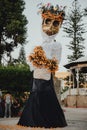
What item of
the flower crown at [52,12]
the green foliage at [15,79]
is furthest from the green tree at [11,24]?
the flower crown at [52,12]

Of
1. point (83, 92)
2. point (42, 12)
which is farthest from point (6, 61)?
point (42, 12)

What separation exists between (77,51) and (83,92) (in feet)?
45.2

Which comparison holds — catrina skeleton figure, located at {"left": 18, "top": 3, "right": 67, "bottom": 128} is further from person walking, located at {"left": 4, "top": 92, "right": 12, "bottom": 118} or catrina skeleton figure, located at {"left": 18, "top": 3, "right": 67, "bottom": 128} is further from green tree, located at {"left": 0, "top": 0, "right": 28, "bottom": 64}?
green tree, located at {"left": 0, "top": 0, "right": 28, "bottom": 64}

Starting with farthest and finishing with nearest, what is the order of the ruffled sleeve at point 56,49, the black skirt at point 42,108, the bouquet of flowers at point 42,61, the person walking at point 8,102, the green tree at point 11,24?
the green tree at point 11,24
the person walking at point 8,102
the bouquet of flowers at point 42,61
the ruffled sleeve at point 56,49
the black skirt at point 42,108

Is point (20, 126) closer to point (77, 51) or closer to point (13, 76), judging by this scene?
point (13, 76)

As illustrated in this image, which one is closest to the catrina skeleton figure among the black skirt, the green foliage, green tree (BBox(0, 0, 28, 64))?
the black skirt

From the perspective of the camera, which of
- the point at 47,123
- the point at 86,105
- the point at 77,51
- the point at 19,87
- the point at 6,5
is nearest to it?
the point at 47,123

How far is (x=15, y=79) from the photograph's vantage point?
23.9 metres

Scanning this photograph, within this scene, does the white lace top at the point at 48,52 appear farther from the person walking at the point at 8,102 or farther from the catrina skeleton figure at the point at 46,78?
the person walking at the point at 8,102

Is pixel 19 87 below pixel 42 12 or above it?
below

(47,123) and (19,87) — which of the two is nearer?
(47,123)

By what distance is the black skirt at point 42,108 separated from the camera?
12.4 m

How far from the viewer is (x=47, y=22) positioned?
511 inches

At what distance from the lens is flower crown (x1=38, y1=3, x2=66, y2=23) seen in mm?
13008
